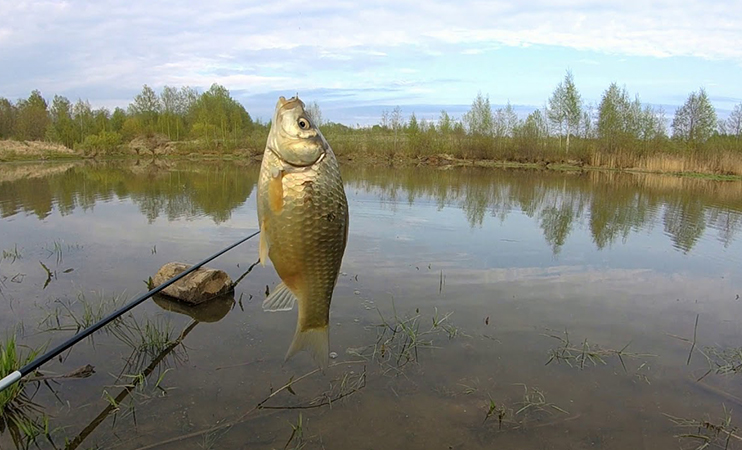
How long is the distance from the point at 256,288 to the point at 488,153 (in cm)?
4381

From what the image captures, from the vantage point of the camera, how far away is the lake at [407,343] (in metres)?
4.47

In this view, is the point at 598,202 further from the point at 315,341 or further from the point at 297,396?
Answer: the point at 315,341

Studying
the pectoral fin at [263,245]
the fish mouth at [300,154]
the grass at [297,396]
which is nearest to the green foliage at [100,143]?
the grass at [297,396]

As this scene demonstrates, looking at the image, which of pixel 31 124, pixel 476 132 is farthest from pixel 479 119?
pixel 31 124

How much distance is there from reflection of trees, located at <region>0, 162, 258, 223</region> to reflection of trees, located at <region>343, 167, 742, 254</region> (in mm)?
6918

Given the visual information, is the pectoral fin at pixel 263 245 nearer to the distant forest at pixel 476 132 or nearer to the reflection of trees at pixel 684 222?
the reflection of trees at pixel 684 222

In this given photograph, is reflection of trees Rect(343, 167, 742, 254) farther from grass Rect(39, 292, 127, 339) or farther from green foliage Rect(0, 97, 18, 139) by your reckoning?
green foliage Rect(0, 97, 18, 139)

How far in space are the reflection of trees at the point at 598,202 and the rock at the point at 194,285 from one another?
7863 mm

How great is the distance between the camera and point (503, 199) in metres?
20.4

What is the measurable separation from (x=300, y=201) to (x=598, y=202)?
20336 millimetres

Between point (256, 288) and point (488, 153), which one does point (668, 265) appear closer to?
point (256, 288)

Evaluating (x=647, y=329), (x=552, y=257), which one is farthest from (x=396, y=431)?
(x=552, y=257)

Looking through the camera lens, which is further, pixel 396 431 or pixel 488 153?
pixel 488 153

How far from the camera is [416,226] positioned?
13.9 m
